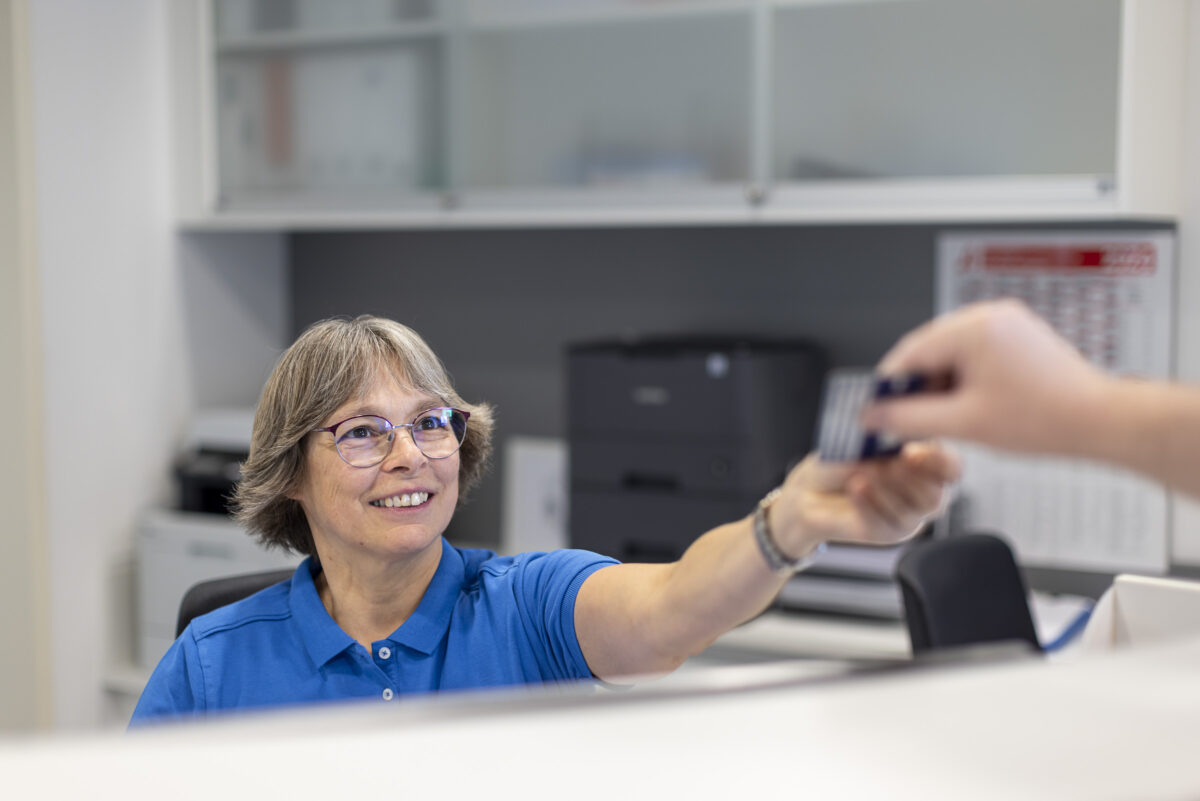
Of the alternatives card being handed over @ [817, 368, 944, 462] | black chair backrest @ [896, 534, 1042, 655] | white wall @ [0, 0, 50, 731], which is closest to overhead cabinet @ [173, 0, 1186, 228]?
white wall @ [0, 0, 50, 731]

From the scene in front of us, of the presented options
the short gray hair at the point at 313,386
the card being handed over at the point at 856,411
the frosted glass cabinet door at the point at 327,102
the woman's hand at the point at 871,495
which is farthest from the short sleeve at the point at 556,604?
the frosted glass cabinet door at the point at 327,102

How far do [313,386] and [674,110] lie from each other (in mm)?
1350

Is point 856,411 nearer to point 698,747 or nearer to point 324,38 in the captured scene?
point 698,747

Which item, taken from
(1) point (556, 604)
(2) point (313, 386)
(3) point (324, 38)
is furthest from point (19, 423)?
(1) point (556, 604)

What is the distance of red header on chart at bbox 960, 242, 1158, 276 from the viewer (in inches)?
98.3

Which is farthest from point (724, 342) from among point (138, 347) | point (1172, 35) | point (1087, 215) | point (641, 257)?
point (138, 347)

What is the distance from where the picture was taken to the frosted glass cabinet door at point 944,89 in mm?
2139

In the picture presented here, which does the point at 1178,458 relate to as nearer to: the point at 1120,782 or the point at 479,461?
the point at 1120,782

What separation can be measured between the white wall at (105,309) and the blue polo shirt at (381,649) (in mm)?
1610

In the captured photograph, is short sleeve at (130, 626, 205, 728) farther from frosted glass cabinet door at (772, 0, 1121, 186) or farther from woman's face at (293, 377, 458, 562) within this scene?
frosted glass cabinet door at (772, 0, 1121, 186)

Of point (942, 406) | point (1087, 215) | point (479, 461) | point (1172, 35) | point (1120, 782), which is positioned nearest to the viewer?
point (1120, 782)

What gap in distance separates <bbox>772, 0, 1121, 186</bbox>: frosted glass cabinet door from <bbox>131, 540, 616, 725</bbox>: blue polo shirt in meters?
1.29

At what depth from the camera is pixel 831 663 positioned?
0.65m

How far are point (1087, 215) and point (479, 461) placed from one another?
1249mm
